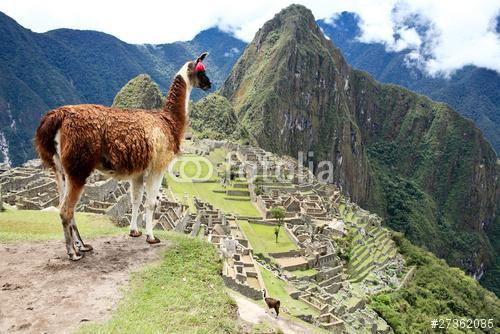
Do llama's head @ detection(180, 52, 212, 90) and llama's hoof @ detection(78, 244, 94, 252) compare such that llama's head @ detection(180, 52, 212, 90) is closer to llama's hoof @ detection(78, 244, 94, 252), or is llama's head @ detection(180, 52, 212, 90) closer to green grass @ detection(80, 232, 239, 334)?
green grass @ detection(80, 232, 239, 334)

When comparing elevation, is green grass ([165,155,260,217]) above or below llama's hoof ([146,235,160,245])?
below

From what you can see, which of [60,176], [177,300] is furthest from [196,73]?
[177,300]

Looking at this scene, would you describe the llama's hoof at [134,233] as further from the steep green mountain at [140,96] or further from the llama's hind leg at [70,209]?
the steep green mountain at [140,96]

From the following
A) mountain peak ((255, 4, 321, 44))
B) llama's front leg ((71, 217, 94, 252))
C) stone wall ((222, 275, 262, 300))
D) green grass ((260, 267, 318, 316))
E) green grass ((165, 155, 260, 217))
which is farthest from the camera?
mountain peak ((255, 4, 321, 44))

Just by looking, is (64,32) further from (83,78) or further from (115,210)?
(115,210)

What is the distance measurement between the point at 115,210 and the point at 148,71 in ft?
515

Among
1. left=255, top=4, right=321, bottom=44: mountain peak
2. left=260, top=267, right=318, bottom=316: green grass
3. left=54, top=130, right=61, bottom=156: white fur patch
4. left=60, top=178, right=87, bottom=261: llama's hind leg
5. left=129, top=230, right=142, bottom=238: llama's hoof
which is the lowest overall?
left=260, top=267, right=318, bottom=316: green grass

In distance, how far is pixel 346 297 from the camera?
25219mm

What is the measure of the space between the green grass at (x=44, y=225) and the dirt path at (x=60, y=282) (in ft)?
2.46

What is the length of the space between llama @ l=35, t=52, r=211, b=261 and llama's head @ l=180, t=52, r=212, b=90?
0.05 m

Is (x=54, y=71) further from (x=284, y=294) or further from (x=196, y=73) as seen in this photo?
(x=196, y=73)

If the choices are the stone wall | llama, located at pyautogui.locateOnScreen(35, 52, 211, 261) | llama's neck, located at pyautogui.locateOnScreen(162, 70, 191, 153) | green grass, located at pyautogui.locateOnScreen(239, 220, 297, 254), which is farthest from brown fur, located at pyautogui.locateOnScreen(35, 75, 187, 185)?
green grass, located at pyautogui.locateOnScreen(239, 220, 297, 254)

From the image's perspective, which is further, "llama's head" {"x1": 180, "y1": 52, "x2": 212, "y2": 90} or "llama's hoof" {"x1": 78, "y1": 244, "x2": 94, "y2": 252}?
"llama's head" {"x1": 180, "y1": 52, "x2": 212, "y2": 90}

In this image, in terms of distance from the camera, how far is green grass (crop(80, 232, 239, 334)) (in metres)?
5.07
